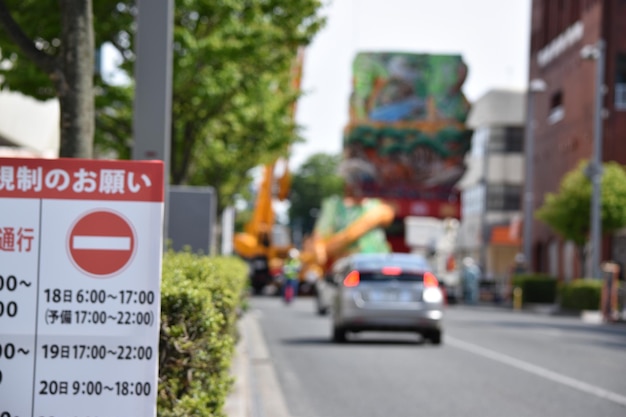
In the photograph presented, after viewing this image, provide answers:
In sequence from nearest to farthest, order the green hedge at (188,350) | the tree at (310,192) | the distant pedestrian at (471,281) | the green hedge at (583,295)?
the green hedge at (188,350) < the green hedge at (583,295) < the distant pedestrian at (471,281) < the tree at (310,192)

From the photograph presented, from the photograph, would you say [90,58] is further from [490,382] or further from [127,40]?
[127,40]

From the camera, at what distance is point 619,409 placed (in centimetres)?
1217

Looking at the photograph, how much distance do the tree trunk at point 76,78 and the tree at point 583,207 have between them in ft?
129

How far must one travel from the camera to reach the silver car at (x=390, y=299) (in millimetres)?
21453

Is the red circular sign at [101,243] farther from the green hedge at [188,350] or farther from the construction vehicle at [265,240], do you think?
the construction vehicle at [265,240]

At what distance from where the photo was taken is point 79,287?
5969 millimetres

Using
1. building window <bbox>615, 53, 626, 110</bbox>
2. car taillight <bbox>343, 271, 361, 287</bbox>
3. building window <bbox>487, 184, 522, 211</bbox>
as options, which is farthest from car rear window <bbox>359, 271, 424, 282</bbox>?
building window <bbox>487, 184, 522, 211</bbox>

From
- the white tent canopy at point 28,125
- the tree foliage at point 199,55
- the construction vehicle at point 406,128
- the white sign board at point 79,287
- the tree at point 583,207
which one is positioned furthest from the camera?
the construction vehicle at point 406,128

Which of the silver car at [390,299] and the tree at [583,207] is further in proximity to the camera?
the tree at [583,207]

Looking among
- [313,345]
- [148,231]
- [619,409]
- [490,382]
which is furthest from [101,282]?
[313,345]

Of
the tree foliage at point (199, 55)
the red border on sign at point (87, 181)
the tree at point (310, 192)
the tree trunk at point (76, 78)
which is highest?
the tree at point (310, 192)

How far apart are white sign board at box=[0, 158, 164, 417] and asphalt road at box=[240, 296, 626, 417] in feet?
18.9

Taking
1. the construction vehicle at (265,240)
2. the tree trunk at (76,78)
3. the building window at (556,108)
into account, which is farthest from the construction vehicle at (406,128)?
the tree trunk at (76,78)

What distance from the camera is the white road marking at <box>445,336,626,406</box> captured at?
13.6m
